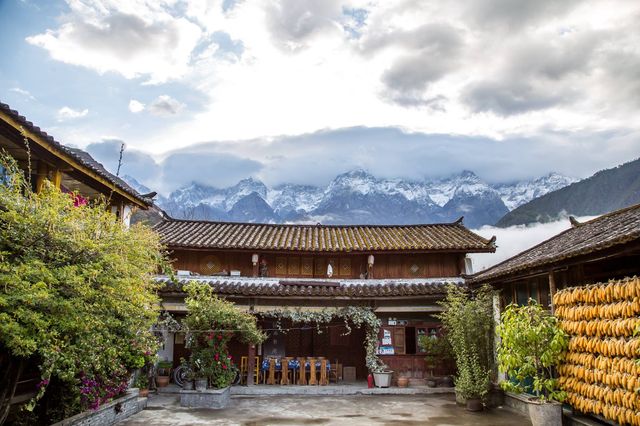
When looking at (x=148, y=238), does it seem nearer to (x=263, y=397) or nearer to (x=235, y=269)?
(x=263, y=397)

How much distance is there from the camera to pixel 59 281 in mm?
6883

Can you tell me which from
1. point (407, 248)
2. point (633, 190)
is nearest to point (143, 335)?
point (407, 248)

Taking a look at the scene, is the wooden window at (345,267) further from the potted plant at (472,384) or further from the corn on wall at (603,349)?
the corn on wall at (603,349)

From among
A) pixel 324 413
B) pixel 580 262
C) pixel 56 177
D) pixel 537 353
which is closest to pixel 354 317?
pixel 324 413

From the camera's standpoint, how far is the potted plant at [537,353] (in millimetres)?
9703

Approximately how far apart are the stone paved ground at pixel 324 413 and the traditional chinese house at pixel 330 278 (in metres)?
3.26

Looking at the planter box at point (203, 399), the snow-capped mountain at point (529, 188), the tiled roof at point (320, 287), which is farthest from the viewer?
the snow-capped mountain at point (529, 188)

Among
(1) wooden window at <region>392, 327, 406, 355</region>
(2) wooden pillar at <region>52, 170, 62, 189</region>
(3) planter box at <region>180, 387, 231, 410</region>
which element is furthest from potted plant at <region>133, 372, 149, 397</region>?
(1) wooden window at <region>392, 327, 406, 355</region>

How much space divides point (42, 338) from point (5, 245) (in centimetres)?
141

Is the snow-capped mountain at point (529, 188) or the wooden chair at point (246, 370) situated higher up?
the snow-capped mountain at point (529, 188)

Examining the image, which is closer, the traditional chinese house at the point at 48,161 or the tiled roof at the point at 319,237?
the traditional chinese house at the point at 48,161

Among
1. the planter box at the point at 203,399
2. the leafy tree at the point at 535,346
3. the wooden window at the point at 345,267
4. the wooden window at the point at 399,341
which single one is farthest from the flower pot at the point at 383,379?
the leafy tree at the point at 535,346

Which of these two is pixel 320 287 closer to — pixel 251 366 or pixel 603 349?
pixel 251 366

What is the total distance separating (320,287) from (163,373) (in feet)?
21.5
